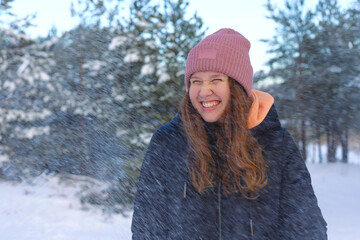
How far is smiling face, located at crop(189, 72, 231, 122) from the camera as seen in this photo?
1.75 metres

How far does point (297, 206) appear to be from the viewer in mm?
1606

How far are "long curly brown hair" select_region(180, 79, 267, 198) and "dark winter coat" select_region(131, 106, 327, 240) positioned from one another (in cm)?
5

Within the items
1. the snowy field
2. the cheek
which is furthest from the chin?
the snowy field

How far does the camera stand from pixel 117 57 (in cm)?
926

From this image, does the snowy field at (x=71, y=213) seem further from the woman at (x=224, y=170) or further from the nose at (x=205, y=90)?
the nose at (x=205, y=90)

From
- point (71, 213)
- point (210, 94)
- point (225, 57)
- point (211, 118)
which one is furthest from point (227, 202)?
point (71, 213)

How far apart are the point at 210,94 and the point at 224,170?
422 millimetres

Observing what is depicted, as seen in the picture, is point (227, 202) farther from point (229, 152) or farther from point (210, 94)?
point (210, 94)

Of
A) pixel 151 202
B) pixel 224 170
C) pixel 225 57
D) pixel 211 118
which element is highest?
pixel 225 57

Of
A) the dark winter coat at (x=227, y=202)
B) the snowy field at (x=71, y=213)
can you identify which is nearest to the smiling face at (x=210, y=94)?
the dark winter coat at (x=227, y=202)

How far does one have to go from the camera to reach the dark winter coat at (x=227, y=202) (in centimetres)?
162

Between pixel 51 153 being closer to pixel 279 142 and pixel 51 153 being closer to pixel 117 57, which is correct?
pixel 117 57

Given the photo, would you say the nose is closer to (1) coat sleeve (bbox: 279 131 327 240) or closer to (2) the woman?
(2) the woman

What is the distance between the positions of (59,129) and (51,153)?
860mm
